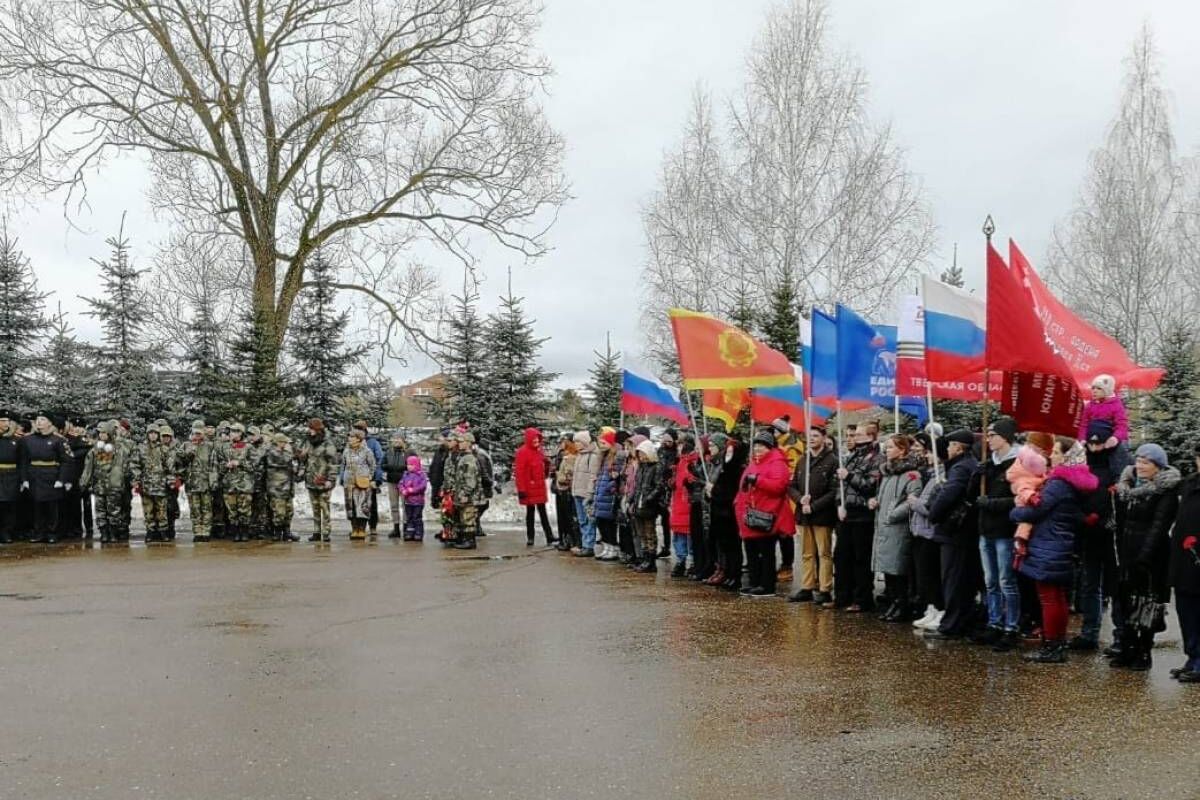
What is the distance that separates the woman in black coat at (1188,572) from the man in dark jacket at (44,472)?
16.8 m

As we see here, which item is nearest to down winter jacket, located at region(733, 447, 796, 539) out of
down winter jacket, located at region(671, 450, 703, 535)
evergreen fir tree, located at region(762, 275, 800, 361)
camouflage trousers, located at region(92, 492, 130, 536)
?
down winter jacket, located at region(671, 450, 703, 535)

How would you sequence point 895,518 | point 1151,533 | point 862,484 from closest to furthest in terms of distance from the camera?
point 1151,533, point 895,518, point 862,484

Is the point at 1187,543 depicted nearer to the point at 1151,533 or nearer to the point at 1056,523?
the point at 1151,533

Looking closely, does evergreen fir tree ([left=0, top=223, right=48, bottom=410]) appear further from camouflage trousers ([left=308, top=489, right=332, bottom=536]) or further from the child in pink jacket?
the child in pink jacket

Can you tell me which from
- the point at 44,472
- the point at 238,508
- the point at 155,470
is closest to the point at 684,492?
the point at 238,508

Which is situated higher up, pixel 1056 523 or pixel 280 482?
pixel 280 482

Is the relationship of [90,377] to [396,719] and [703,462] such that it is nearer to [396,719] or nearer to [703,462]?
[703,462]

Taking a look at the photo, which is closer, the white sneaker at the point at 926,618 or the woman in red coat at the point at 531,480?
the white sneaker at the point at 926,618

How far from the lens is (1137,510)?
26.7ft

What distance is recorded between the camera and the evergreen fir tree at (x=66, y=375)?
26.6 meters

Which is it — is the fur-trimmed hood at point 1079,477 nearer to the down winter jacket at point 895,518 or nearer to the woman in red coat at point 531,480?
the down winter jacket at point 895,518

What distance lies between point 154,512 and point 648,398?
9018 millimetres

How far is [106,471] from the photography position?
1772cm

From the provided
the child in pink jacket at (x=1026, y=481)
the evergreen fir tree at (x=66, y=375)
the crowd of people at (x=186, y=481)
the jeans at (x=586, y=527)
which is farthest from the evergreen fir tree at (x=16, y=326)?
the child in pink jacket at (x=1026, y=481)
